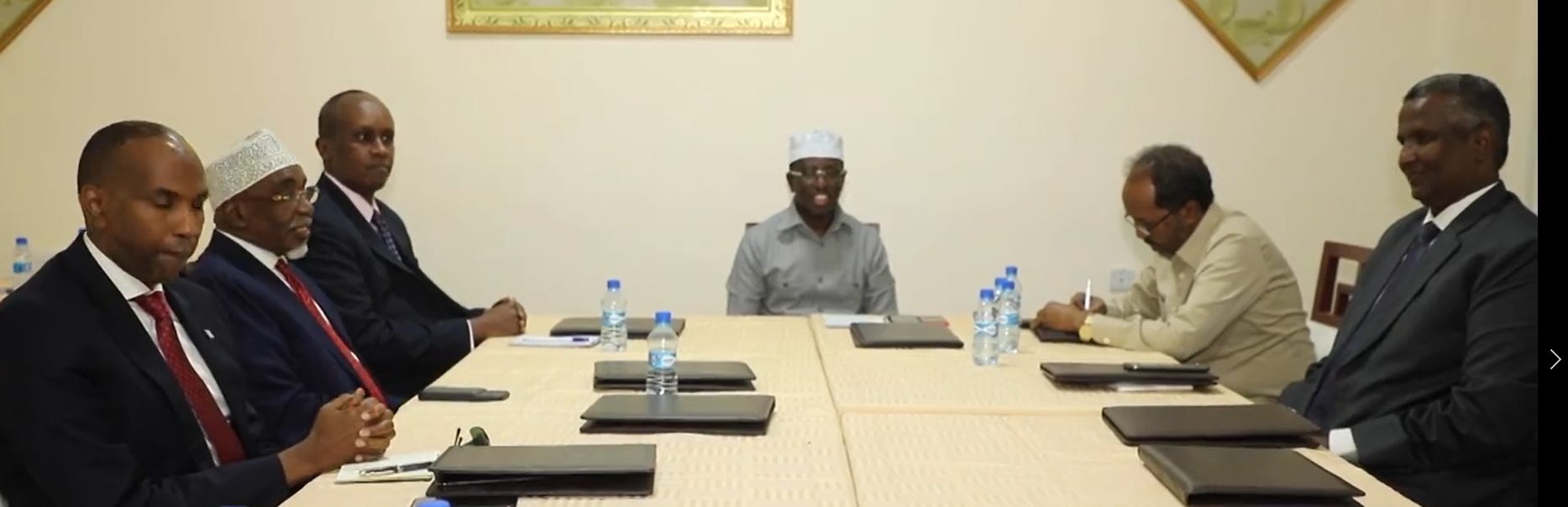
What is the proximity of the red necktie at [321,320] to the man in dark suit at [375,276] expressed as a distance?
0.32 meters

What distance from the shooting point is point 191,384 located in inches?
72.7

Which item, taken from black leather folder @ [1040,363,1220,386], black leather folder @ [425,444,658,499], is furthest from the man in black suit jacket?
black leather folder @ [425,444,658,499]

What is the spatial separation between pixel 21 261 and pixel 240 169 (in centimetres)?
229

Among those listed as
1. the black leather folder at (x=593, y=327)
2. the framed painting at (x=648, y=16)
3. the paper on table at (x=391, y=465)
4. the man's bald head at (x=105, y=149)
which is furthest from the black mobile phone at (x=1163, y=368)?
the framed painting at (x=648, y=16)

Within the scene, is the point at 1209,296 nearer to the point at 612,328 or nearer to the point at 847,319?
the point at 847,319

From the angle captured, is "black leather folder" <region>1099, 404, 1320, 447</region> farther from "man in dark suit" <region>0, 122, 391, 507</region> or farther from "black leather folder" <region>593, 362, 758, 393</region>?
"man in dark suit" <region>0, 122, 391, 507</region>

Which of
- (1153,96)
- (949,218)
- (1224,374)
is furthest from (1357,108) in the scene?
(1224,374)

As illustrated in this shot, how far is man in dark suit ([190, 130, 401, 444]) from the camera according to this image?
85.4 inches

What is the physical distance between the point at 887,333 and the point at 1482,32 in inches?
108

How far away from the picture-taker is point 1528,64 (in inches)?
161

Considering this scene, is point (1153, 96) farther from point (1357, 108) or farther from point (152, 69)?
point (152, 69)

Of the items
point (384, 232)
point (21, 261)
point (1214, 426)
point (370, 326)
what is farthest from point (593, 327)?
point (21, 261)

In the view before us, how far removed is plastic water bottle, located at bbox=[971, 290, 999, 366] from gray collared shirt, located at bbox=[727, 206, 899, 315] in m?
0.93

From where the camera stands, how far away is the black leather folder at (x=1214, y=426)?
1835 millimetres
